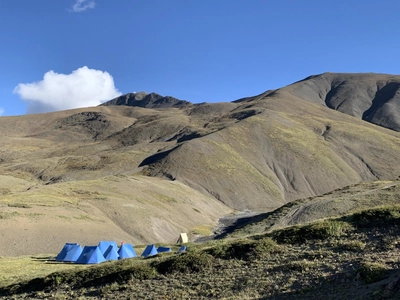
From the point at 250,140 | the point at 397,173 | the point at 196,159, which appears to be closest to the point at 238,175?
the point at 196,159

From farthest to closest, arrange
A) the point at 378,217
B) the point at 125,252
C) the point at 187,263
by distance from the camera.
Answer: the point at 125,252, the point at 378,217, the point at 187,263

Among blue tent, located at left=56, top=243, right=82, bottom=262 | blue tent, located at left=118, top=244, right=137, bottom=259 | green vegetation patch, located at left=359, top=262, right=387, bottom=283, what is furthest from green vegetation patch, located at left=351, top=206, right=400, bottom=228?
blue tent, located at left=56, top=243, right=82, bottom=262

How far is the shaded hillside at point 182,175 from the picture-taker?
5231cm

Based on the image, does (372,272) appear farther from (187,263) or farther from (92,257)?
(92,257)

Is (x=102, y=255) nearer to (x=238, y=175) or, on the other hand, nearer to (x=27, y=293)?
(x=27, y=293)

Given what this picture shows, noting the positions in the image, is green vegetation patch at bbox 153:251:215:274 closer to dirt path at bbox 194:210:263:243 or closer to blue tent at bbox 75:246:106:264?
blue tent at bbox 75:246:106:264

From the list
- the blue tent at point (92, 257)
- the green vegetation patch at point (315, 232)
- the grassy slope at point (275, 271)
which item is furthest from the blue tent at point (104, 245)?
the green vegetation patch at point (315, 232)

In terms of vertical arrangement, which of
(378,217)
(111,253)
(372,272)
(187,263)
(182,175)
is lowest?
(111,253)

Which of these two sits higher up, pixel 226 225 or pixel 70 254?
pixel 70 254

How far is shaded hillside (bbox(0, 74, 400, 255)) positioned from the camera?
5231cm

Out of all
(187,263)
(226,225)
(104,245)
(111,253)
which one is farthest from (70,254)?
(226,225)

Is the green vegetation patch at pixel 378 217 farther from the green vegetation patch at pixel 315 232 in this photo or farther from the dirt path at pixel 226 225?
the dirt path at pixel 226 225

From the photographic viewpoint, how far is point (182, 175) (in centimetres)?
10225

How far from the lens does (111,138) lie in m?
192
